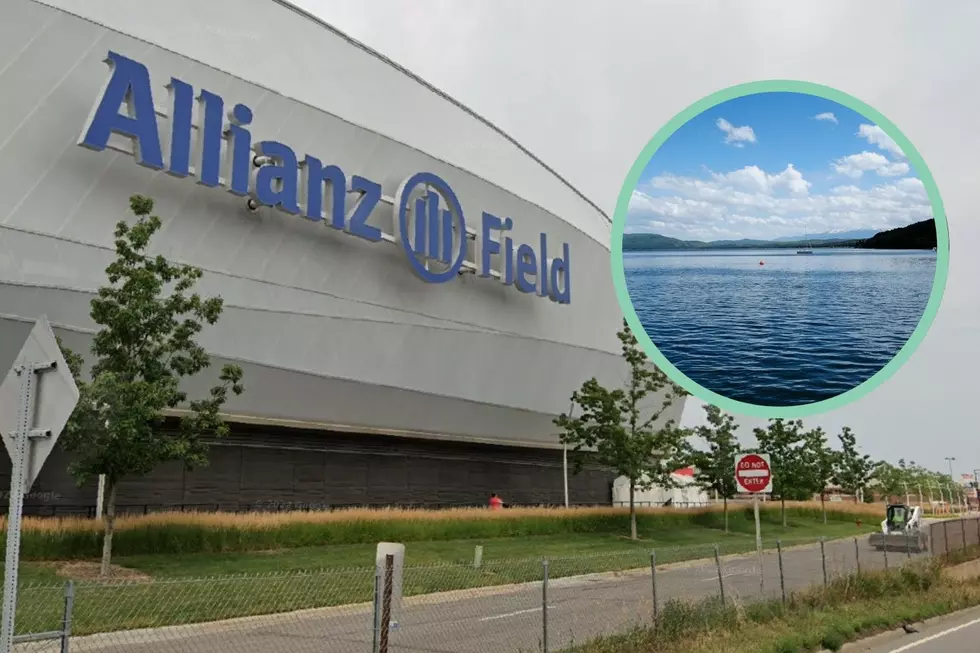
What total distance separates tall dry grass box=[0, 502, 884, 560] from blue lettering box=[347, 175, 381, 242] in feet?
31.3

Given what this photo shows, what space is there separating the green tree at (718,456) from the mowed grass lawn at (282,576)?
10387mm

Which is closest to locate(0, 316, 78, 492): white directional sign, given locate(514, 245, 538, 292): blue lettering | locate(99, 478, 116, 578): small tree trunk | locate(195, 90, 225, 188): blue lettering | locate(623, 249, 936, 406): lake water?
locate(623, 249, 936, 406): lake water

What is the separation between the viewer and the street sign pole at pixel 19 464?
230 inches

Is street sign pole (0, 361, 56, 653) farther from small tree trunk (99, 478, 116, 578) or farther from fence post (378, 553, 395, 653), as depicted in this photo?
small tree trunk (99, 478, 116, 578)

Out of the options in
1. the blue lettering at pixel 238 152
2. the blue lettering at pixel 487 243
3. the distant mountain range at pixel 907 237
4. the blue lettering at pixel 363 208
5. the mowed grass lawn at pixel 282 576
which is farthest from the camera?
the blue lettering at pixel 487 243

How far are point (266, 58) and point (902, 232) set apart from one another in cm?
2550

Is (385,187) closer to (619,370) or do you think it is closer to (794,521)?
(619,370)

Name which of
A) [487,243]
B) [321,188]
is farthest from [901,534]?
[321,188]

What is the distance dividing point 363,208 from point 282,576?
66.6ft

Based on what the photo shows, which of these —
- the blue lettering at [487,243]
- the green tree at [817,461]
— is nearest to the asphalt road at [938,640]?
the blue lettering at [487,243]

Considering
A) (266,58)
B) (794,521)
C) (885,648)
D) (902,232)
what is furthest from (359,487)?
(794,521)

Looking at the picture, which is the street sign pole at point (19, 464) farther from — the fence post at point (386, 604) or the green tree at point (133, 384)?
the green tree at point (133, 384)

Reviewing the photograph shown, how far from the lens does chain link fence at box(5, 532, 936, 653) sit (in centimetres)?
1302

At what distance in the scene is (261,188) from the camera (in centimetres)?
2870
